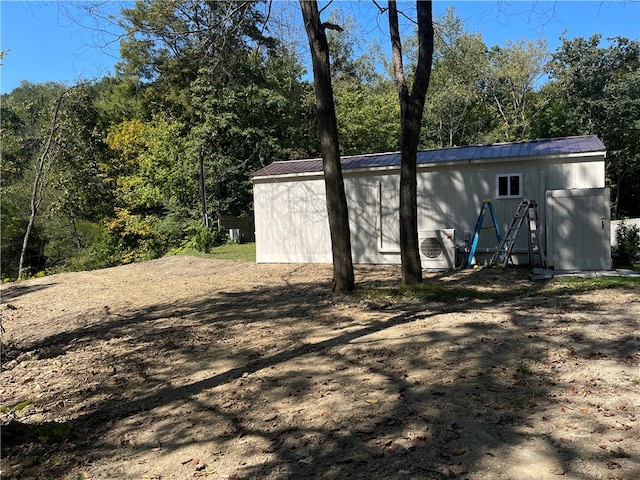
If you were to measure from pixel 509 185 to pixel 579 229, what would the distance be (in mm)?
2485

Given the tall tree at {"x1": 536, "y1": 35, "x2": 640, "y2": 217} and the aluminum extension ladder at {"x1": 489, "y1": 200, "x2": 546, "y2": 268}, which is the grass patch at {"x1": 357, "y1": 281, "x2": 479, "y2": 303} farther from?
the tall tree at {"x1": 536, "y1": 35, "x2": 640, "y2": 217}

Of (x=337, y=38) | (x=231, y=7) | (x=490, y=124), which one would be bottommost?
(x=231, y=7)

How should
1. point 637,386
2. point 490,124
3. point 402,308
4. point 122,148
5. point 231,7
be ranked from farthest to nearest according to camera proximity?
point 490,124 → point 122,148 → point 231,7 → point 402,308 → point 637,386

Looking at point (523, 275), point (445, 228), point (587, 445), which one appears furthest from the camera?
point (445, 228)

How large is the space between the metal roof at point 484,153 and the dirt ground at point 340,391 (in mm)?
4521

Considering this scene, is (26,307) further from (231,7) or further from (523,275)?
(523,275)

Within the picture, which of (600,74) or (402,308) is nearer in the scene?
(402,308)

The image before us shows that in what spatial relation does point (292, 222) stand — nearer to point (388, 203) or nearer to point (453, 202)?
point (388, 203)

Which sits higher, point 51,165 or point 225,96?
point 225,96

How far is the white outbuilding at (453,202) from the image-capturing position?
8945 mm

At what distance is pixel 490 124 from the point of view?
3177 centimetres

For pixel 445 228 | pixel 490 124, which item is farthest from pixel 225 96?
pixel 490 124

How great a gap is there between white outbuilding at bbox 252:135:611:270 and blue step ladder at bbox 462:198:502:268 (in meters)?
0.20

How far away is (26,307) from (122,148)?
60.1ft
